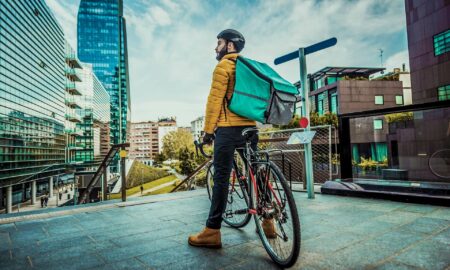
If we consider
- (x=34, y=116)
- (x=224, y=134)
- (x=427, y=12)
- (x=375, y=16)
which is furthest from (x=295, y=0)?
(x=34, y=116)

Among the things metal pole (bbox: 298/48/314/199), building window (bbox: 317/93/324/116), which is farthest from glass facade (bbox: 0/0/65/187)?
building window (bbox: 317/93/324/116)

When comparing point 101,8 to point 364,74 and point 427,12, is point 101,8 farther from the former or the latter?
point 427,12

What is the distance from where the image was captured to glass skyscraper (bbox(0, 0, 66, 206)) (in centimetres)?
3962

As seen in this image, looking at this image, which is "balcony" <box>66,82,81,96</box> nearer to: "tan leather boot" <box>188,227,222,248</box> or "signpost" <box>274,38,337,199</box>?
"signpost" <box>274,38,337,199</box>

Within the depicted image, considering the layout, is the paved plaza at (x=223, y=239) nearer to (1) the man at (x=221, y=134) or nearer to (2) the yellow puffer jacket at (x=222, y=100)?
(1) the man at (x=221, y=134)

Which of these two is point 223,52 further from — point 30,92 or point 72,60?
point 72,60

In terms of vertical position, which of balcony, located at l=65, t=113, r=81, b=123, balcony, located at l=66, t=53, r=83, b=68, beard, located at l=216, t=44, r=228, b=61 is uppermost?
balcony, located at l=66, t=53, r=83, b=68

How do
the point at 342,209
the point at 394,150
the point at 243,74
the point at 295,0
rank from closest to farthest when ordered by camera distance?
the point at 243,74
the point at 342,209
the point at 394,150
the point at 295,0

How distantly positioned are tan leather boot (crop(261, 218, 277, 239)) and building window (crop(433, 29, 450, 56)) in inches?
796

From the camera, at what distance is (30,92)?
155ft

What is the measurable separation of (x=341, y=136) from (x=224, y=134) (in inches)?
169

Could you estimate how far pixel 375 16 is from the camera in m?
25.8

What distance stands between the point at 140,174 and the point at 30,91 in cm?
2617

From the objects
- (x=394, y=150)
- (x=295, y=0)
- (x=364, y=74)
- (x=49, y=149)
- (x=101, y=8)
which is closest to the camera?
(x=394, y=150)
